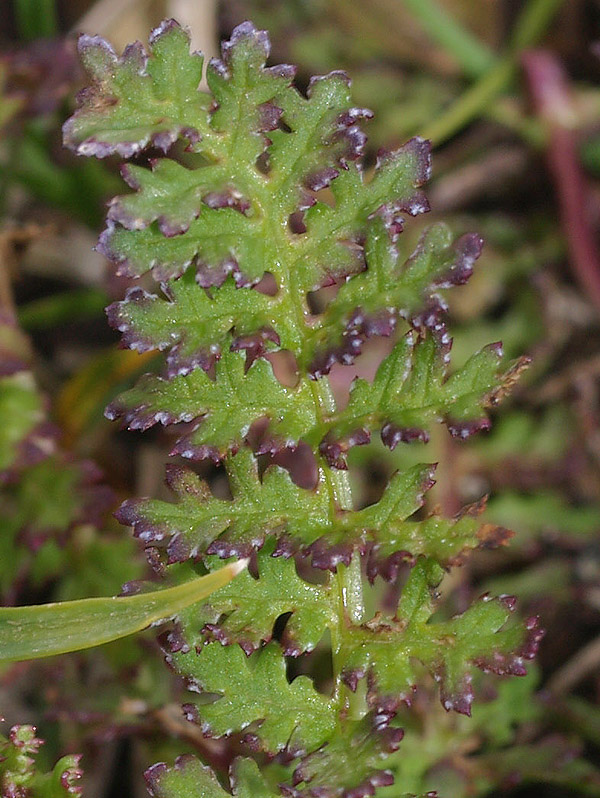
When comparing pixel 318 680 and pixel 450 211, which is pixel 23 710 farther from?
pixel 450 211

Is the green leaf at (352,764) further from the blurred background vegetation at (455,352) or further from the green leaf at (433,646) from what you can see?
the blurred background vegetation at (455,352)

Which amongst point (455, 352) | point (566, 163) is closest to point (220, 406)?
point (455, 352)

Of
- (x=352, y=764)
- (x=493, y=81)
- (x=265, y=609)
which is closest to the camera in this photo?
(x=352, y=764)

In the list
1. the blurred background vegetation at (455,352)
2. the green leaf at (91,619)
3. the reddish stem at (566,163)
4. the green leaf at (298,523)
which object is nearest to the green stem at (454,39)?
the blurred background vegetation at (455,352)

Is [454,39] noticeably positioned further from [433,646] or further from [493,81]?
[433,646]

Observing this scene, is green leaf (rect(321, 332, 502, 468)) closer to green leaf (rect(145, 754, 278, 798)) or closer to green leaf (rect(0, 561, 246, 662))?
green leaf (rect(0, 561, 246, 662))

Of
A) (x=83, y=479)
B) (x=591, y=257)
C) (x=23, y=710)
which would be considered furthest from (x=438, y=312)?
(x=591, y=257)

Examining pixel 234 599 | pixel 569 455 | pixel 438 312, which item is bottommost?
pixel 569 455

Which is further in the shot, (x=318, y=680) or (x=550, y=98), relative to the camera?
(x=550, y=98)
